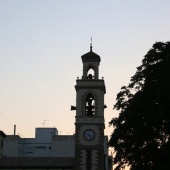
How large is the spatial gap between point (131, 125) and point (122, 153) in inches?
134

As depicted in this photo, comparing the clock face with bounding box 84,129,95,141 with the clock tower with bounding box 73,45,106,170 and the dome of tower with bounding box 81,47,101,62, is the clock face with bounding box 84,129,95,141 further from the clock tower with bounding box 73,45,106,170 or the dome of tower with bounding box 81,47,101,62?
the dome of tower with bounding box 81,47,101,62

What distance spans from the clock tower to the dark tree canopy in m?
11.7

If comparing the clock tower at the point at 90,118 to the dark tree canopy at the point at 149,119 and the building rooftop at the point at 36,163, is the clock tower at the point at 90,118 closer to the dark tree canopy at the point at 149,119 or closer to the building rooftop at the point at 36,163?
the building rooftop at the point at 36,163

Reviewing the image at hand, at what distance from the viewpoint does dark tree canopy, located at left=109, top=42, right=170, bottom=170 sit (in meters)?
32.8

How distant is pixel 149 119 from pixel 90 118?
16.2 meters

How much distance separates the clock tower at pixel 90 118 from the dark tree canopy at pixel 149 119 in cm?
1174

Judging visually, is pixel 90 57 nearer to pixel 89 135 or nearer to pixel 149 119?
pixel 89 135

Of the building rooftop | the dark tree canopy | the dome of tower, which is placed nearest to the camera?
the dark tree canopy

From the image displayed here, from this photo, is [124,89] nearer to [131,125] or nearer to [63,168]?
[131,125]

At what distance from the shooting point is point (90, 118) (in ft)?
164

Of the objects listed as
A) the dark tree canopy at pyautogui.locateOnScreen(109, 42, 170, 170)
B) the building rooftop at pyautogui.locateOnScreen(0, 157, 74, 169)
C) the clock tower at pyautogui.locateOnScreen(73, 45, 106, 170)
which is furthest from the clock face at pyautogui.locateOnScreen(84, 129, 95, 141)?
the dark tree canopy at pyautogui.locateOnScreen(109, 42, 170, 170)

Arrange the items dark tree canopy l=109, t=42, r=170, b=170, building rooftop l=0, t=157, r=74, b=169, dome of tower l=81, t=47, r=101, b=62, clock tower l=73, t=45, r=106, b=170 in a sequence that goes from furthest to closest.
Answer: building rooftop l=0, t=157, r=74, b=169 < dome of tower l=81, t=47, r=101, b=62 < clock tower l=73, t=45, r=106, b=170 < dark tree canopy l=109, t=42, r=170, b=170

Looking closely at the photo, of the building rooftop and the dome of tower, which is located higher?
the dome of tower

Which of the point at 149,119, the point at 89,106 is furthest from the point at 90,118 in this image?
the point at 149,119
